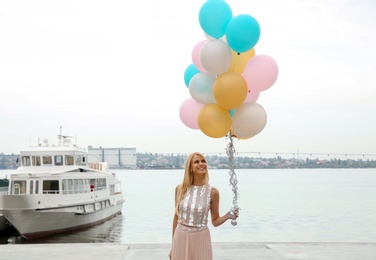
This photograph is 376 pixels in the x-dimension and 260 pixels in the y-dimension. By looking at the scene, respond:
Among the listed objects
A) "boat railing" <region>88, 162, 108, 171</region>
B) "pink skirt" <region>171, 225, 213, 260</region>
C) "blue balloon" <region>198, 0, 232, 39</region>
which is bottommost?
"pink skirt" <region>171, 225, 213, 260</region>

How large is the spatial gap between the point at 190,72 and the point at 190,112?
2.20 feet

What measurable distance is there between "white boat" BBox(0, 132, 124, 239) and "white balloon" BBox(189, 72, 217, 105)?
780 inches

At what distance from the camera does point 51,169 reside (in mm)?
27703

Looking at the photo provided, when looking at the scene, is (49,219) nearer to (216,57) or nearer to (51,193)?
(51,193)

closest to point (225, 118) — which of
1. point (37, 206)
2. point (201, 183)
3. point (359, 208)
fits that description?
point (201, 183)

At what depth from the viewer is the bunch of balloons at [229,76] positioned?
20.8 ft

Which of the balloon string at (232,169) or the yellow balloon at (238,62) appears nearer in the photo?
the balloon string at (232,169)

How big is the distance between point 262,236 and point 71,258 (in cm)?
2547

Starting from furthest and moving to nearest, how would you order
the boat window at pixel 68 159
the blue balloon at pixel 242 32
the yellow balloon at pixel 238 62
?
the boat window at pixel 68 159
the yellow balloon at pixel 238 62
the blue balloon at pixel 242 32

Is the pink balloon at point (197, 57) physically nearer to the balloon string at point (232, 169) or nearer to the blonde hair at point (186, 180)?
the balloon string at point (232, 169)

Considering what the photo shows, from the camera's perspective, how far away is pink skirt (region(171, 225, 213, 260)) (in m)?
5.23

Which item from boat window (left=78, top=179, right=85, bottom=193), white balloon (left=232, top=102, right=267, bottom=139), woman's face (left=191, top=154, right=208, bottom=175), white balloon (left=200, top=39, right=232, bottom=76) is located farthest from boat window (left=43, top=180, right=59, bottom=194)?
woman's face (left=191, top=154, right=208, bottom=175)

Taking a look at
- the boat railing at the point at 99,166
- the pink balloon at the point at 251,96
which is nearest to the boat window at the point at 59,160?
the boat railing at the point at 99,166

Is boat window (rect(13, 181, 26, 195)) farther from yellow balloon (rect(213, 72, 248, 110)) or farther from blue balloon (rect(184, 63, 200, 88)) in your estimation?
yellow balloon (rect(213, 72, 248, 110))
